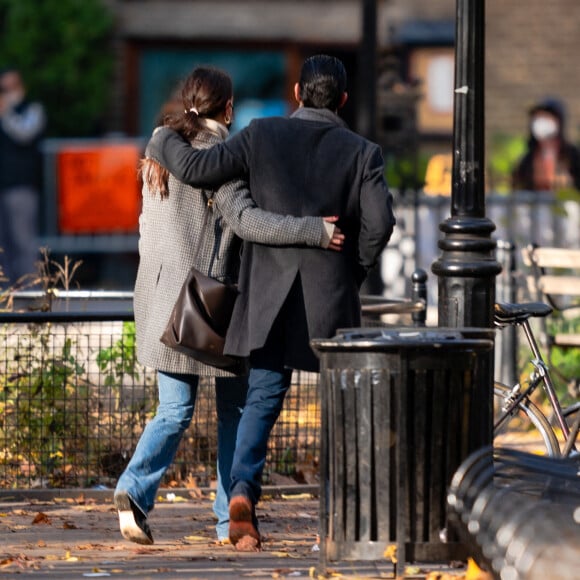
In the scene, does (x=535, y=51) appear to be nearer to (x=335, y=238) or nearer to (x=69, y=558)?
(x=335, y=238)

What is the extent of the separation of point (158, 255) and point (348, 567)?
4.72 feet

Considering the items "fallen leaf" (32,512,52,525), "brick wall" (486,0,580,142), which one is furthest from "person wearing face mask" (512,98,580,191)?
"fallen leaf" (32,512,52,525)

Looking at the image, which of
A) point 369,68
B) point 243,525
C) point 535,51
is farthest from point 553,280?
point 535,51

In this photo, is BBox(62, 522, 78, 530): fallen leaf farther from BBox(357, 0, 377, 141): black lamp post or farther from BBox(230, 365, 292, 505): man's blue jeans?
BBox(357, 0, 377, 141): black lamp post

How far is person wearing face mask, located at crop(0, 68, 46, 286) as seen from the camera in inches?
666

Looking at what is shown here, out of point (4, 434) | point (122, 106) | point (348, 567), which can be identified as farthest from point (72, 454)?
point (122, 106)

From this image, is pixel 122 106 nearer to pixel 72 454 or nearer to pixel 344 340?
pixel 72 454

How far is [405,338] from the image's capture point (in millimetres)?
5434

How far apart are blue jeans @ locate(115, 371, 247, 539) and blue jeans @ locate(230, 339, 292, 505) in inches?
11.7

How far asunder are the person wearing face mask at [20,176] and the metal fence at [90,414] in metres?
8.95

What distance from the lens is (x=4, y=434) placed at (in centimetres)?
783

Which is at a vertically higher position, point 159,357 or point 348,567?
point 159,357

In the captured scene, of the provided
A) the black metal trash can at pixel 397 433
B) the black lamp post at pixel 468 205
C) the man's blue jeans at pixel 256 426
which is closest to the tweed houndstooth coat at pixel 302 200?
the man's blue jeans at pixel 256 426

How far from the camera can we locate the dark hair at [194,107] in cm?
633
